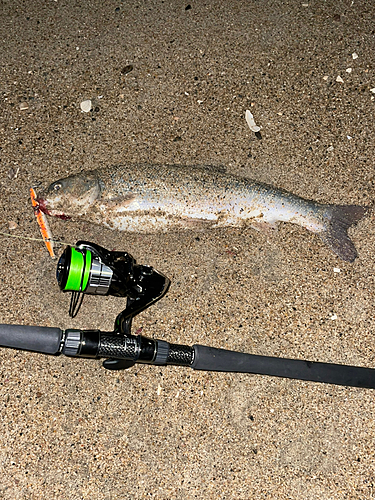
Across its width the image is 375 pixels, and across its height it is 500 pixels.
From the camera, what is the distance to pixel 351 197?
9.93ft

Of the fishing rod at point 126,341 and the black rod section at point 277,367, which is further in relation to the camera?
the black rod section at point 277,367

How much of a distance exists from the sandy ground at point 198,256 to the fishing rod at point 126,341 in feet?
1.14

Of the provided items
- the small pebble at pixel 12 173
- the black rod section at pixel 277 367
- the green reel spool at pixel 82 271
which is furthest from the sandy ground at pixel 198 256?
the green reel spool at pixel 82 271

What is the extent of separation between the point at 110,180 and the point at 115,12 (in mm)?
1638

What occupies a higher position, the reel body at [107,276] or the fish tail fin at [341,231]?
the fish tail fin at [341,231]

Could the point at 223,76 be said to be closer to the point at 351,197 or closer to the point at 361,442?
the point at 351,197

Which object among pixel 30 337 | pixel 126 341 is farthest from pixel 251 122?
pixel 30 337

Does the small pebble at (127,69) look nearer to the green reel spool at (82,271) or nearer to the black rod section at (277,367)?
the green reel spool at (82,271)

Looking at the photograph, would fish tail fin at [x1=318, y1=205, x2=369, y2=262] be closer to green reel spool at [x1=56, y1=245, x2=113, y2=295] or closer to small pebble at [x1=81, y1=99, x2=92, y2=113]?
green reel spool at [x1=56, y1=245, x2=113, y2=295]

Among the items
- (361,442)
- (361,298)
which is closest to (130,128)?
(361,298)

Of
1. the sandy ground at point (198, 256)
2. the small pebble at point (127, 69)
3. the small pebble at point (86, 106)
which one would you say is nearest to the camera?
the sandy ground at point (198, 256)

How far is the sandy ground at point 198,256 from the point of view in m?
2.55

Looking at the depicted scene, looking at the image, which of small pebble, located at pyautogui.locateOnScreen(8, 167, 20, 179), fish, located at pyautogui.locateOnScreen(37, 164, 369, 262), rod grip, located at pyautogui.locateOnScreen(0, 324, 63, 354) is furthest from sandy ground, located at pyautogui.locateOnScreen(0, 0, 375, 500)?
rod grip, located at pyautogui.locateOnScreen(0, 324, 63, 354)

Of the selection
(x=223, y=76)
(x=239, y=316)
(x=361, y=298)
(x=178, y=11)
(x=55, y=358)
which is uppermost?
(x=178, y=11)
